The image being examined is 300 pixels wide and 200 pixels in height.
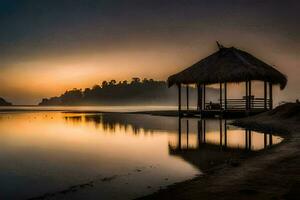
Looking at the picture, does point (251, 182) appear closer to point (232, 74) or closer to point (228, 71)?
point (232, 74)

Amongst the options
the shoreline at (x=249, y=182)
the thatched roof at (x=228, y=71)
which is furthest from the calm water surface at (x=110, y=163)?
the thatched roof at (x=228, y=71)

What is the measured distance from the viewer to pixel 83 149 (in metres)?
15.3

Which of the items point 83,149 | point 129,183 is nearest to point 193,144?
point 83,149

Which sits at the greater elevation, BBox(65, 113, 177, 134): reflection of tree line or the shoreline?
the shoreline

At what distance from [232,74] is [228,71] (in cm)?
73

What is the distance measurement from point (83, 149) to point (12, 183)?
6.48 meters

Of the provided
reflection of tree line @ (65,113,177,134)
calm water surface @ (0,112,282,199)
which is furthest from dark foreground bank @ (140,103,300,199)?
reflection of tree line @ (65,113,177,134)

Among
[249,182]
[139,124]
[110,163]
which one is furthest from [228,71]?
[249,182]

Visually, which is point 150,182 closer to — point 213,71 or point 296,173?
point 296,173

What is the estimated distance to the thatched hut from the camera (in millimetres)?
28875

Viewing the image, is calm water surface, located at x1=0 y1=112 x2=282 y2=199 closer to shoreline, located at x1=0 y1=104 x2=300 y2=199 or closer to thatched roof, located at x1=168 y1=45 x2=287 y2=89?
shoreline, located at x1=0 y1=104 x2=300 y2=199

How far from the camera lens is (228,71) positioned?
29.4 meters

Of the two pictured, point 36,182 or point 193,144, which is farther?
point 193,144

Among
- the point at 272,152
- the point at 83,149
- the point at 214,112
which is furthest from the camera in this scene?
the point at 214,112
